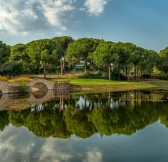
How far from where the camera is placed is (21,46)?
88.2 m

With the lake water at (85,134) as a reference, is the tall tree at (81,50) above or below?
above

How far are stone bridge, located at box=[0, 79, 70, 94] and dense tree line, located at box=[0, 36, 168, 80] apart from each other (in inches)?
401

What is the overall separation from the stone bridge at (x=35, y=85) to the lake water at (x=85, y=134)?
22.3m

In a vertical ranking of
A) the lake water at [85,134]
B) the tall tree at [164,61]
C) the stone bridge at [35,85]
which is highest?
the tall tree at [164,61]

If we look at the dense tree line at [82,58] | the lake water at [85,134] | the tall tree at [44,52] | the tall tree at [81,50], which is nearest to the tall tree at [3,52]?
the dense tree line at [82,58]

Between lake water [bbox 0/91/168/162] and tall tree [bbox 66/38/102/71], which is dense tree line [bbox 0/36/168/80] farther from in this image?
lake water [bbox 0/91/168/162]

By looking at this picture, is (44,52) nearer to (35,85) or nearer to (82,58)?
(35,85)

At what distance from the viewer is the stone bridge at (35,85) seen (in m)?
57.7

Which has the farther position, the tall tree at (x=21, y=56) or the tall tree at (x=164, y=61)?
the tall tree at (x=164, y=61)

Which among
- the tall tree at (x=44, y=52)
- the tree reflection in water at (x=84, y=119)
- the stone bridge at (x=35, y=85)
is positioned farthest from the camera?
the tall tree at (x=44, y=52)

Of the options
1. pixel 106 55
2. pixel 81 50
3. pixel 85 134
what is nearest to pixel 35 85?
pixel 106 55

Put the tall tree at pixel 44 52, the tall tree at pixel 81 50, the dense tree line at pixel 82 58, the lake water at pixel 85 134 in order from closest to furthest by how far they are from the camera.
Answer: the lake water at pixel 85 134 → the tall tree at pixel 44 52 → the dense tree line at pixel 82 58 → the tall tree at pixel 81 50

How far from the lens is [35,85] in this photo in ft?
218

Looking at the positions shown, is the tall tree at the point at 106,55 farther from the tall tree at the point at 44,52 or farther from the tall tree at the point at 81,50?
the tall tree at the point at 44,52
